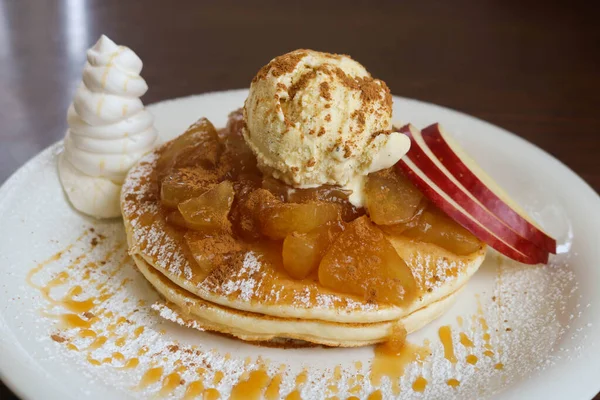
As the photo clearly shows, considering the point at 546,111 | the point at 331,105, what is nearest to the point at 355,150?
the point at 331,105

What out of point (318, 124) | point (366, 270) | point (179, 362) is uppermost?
point (318, 124)

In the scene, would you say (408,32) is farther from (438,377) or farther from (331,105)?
(438,377)

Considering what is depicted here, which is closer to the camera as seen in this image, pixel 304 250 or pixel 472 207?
pixel 304 250

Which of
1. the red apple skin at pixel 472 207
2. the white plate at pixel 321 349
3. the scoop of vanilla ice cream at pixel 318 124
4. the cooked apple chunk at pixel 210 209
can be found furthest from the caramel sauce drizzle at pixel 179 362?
the scoop of vanilla ice cream at pixel 318 124

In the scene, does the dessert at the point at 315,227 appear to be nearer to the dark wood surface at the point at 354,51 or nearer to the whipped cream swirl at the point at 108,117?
the whipped cream swirl at the point at 108,117

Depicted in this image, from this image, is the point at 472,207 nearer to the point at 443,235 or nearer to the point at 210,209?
the point at 443,235

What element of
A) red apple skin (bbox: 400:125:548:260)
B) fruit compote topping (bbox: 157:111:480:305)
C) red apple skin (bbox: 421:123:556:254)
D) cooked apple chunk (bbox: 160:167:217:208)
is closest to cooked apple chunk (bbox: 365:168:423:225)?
fruit compote topping (bbox: 157:111:480:305)

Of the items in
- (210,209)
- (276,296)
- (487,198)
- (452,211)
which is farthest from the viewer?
(487,198)

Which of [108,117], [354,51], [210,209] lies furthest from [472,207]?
[354,51]
